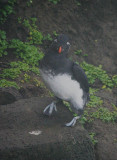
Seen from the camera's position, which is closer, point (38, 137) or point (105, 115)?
point (38, 137)

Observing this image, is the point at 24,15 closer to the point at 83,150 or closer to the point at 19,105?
the point at 19,105

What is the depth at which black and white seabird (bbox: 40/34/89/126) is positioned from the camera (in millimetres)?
3658

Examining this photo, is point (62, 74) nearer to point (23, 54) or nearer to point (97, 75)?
point (23, 54)

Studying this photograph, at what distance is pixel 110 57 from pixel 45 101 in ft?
12.2

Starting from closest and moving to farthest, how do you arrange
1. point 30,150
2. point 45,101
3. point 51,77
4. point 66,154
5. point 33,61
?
point 30,150 < point 66,154 < point 51,77 < point 45,101 < point 33,61

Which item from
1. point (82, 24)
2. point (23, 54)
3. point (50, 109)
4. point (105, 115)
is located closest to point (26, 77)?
point (23, 54)

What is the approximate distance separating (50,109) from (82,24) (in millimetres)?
4311

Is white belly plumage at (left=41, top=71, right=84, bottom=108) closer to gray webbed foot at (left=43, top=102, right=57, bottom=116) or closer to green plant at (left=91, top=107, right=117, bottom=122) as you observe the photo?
gray webbed foot at (left=43, top=102, right=57, bottom=116)

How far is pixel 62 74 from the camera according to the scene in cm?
365

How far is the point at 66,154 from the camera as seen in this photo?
3209 mm

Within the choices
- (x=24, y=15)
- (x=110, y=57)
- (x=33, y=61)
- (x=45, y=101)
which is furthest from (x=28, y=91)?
(x=110, y=57)

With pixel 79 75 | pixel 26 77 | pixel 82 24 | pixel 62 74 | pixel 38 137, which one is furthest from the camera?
pixel 82 24

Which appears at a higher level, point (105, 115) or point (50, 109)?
point (50, 109)

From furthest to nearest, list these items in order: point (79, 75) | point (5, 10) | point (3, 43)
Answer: point (5, 10) → point (3, 43) → point (79, 75)
